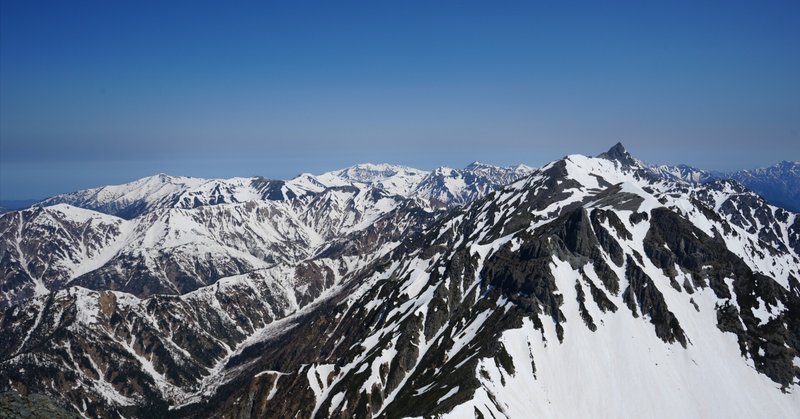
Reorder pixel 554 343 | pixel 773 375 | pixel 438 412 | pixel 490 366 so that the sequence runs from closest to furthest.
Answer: pixel 438 412 < pixel 490 366 < pixel 773 375 < pixel 554 343

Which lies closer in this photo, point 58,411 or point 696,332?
point 58,411

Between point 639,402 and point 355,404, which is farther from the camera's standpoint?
point 355,404

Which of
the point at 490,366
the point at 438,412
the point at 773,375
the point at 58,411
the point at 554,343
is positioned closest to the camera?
the point at 58,411

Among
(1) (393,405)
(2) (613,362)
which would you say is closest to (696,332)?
(2) (613,362)

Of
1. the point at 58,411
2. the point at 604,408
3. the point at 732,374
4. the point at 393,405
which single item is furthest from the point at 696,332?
the point at 58,411

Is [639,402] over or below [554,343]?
below

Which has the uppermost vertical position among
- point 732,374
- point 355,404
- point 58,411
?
point 58,411

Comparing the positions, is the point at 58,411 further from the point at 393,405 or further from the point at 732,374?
the point at 732,374

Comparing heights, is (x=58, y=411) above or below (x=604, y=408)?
above

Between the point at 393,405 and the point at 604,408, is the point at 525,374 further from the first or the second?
the point at 393,405
